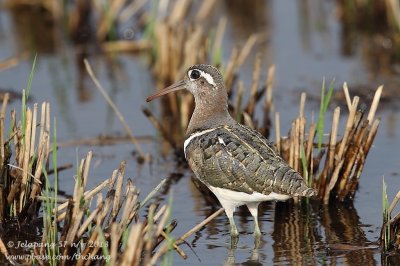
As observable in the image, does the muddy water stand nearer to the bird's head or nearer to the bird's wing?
the bird's wing

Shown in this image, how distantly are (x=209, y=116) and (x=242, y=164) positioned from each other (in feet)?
2.47

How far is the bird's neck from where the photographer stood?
705 centimetres

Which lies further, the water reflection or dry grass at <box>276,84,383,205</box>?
dry grass at <box>276,84,383,205</box>

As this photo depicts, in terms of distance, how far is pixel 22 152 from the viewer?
6547mm

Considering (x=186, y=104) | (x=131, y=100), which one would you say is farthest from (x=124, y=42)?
(x=186, y=104)

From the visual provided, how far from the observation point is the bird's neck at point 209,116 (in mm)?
7051

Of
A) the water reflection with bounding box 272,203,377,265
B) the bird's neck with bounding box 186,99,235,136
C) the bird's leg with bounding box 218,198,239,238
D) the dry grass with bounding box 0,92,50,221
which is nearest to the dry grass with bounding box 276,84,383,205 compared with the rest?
the water reflection with bounding box 272,203,377,265

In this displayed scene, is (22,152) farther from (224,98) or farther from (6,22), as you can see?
(6,22)

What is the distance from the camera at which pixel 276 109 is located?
1043 centimetres

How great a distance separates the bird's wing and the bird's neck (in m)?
0.22

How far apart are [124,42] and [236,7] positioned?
9.70ft

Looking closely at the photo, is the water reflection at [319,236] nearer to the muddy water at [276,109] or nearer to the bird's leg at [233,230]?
the muddy water at [276,109]

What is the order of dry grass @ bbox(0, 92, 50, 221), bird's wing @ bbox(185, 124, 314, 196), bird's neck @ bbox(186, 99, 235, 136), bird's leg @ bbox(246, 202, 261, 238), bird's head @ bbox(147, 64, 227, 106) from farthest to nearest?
bird's head @ bbox(147, 64, 227, 106)
bird's neck @ bbox(186, 99, 235, 136)
bird's leg @ bbox(246, 202, 261, 238)
dry grass @ bbox(0, 92, 50, 221)
bird's wing @ bbox(185, 124, 314, 196)

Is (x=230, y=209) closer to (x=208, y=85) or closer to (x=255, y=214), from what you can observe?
(x=255, y=214)
